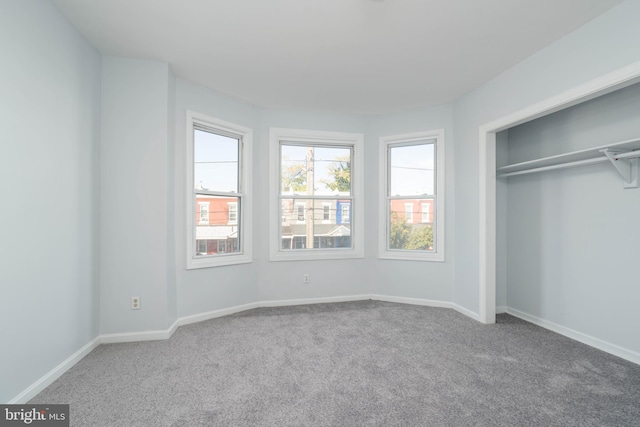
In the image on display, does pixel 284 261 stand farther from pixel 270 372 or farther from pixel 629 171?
pixel 629 171

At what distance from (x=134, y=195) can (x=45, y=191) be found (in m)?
0.77

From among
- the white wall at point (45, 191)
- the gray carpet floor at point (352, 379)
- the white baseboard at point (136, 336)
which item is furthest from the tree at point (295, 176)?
the white baseboard at point (136, 336)

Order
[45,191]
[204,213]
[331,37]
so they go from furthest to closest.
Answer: [204,213] < [331,37] < [45,191]

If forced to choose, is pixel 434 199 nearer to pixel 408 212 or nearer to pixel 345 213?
pixel 408 212

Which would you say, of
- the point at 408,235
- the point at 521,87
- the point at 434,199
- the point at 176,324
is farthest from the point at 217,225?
the point at 521,87

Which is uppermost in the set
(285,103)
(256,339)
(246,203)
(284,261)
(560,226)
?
(285,103)

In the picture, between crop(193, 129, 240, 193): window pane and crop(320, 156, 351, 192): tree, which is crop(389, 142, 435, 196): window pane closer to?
crop(320, 156, 351, 192): tree

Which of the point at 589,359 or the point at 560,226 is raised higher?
the point at 560,226

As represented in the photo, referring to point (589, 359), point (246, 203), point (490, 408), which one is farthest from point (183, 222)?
point (589, 359)

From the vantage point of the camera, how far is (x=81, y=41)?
2.51 meters

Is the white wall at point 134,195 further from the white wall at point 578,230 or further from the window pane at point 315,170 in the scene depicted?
the white wall at point 578,230

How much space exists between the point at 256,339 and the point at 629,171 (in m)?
3.59

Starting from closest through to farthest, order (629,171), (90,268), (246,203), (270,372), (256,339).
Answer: (270,372)
(629,171)
(90,268)
(256,339)
(246,203)

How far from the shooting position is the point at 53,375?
216 centimetres
